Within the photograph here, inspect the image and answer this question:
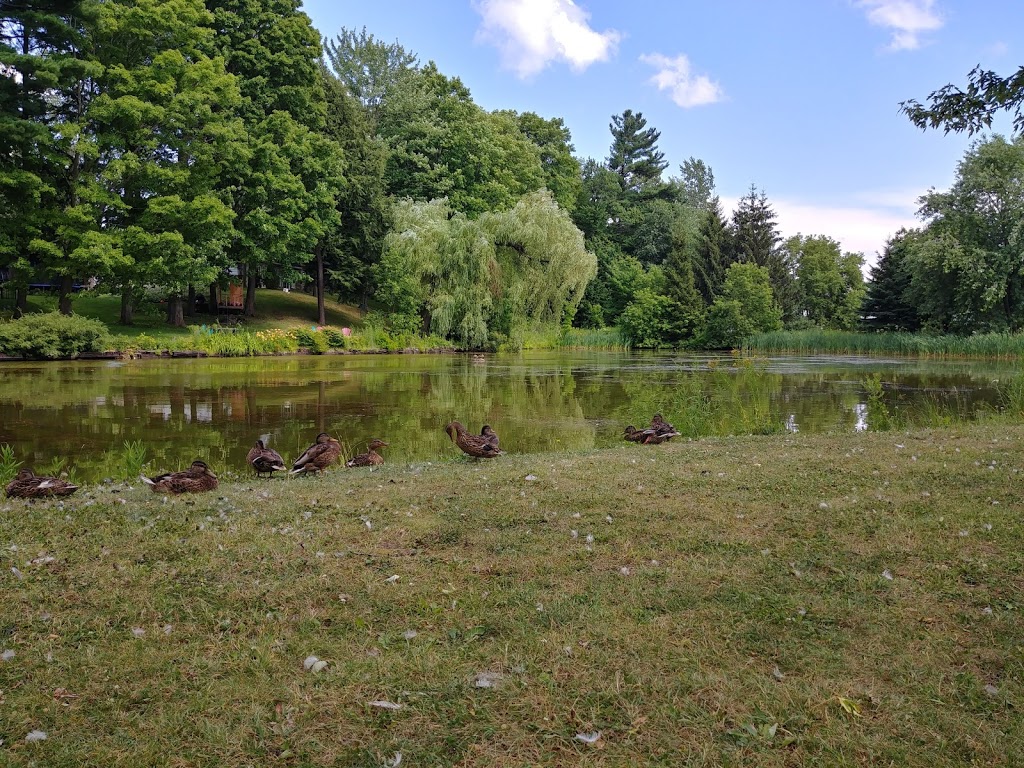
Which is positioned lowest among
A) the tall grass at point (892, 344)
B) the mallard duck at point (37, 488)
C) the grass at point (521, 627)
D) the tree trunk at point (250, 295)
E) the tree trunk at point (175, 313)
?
the grass at point (521, 627)

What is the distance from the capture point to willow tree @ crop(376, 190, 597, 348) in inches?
1286

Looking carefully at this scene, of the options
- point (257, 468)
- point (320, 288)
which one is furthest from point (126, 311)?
point (257, 468)

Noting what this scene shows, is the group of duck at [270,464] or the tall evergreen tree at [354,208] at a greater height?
the tall evergreen tree at [354,208]

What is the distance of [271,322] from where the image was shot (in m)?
34.8

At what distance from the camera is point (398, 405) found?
44.3 ft

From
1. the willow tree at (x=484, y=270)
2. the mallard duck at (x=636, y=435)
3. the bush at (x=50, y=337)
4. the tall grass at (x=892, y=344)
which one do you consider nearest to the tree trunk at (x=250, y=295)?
the willow tree at (x=484, y=270)

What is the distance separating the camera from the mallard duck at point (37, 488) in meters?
5.74

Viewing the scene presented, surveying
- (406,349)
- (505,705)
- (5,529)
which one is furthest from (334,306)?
(505,705)

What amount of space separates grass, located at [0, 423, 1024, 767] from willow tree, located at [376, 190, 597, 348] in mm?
27676

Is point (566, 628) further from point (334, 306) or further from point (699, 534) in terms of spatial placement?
point (334, 306)

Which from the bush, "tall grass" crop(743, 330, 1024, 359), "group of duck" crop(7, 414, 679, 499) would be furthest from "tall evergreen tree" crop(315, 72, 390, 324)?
"group of duck" crop(7, 414, 679, 499)

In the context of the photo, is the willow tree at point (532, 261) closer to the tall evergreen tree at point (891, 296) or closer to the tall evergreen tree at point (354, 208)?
the tall evergreen tree at point (354, 208)

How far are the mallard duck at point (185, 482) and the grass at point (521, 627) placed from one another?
29 cm

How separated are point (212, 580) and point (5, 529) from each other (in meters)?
2.08
